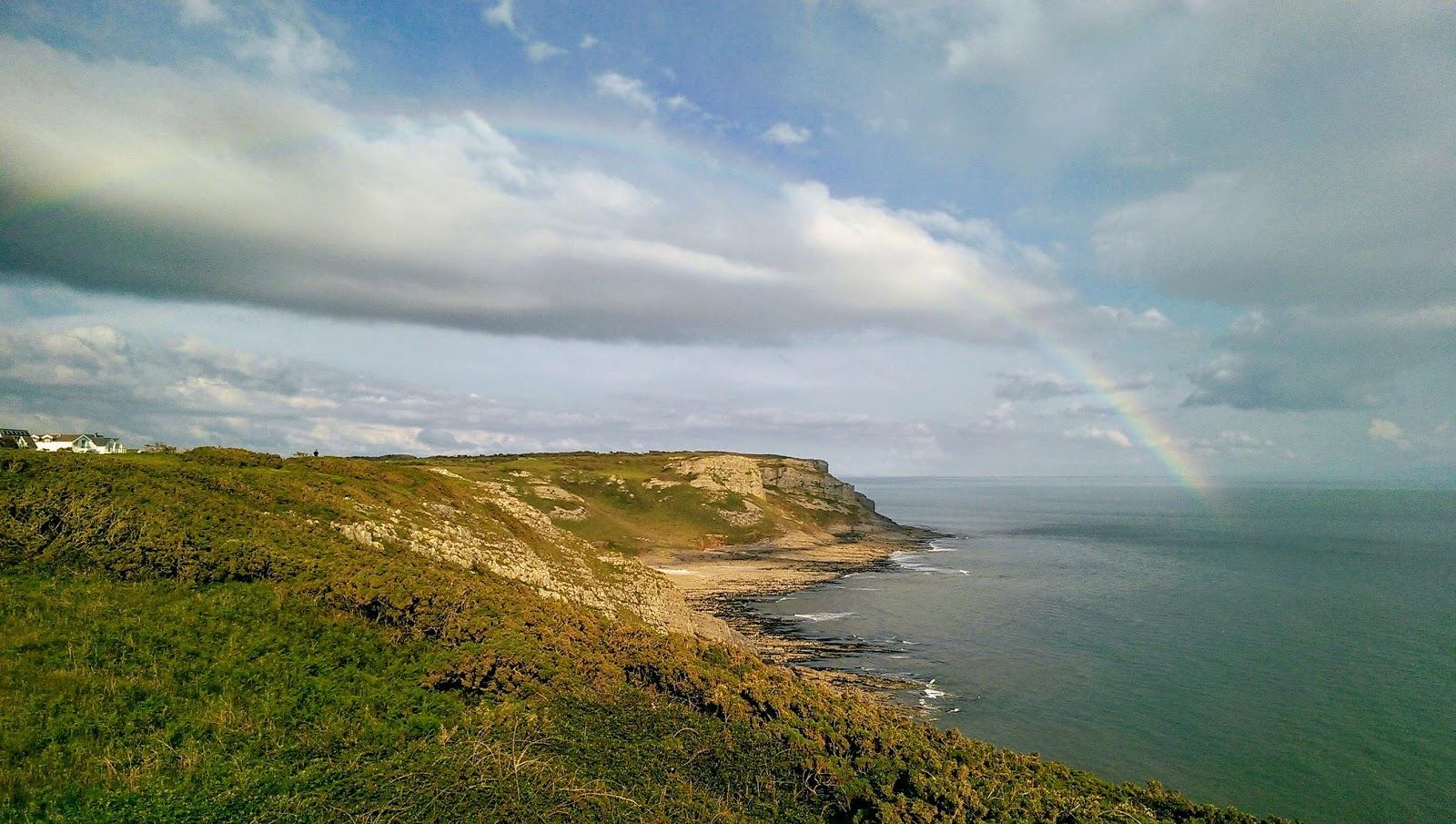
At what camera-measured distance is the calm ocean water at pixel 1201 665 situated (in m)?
32.9

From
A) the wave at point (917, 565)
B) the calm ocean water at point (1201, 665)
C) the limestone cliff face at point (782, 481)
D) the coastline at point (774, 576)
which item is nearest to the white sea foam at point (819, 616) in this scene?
the calm ocean water at point (1201, 665)

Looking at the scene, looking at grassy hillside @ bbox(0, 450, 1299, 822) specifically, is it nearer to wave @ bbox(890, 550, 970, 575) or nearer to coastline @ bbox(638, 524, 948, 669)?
coastline @ bbox(638, 524, 948, 669)

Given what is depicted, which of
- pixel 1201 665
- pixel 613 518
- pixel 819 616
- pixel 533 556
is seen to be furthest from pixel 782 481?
pixel 533 556

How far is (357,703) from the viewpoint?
17.0m

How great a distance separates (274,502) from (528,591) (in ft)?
37.6

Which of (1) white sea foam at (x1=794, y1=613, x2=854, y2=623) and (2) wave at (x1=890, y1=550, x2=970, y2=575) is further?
(2) wave at (x1=890, y1=550, x2=970, y2=575)

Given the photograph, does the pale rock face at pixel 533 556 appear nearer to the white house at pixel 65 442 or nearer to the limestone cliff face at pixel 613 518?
the limestone cliff face at pixel 613 518

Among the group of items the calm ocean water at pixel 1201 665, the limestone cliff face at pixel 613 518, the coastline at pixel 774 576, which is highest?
the limestone cliff face at pixel 613 518

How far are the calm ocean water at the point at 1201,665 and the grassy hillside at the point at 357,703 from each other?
2037cm

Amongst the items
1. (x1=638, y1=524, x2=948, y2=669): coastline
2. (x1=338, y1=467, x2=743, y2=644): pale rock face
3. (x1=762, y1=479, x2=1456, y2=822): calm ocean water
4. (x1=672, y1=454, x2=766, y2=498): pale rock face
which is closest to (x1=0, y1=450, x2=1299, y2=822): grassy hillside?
(x1=338, y1=467, x2=743, y2=644): pale rock face

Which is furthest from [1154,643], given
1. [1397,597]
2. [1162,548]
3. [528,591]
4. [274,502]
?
[1162,548]

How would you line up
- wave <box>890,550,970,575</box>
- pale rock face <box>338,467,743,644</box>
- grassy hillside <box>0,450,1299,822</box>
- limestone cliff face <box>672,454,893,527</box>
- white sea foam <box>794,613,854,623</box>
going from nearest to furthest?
grassy hillside <box>0,450,1299,822</box>, pale rock face <box>338,467,743,644</box>, white sea foam <box>794,613,854,623</box>, wave <box>890,550,970,575</box>, limestone cliff face <box>672,454,893,527</box>

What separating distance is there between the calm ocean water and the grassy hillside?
20.4 meters

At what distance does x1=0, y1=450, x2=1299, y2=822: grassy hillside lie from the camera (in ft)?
43.2
